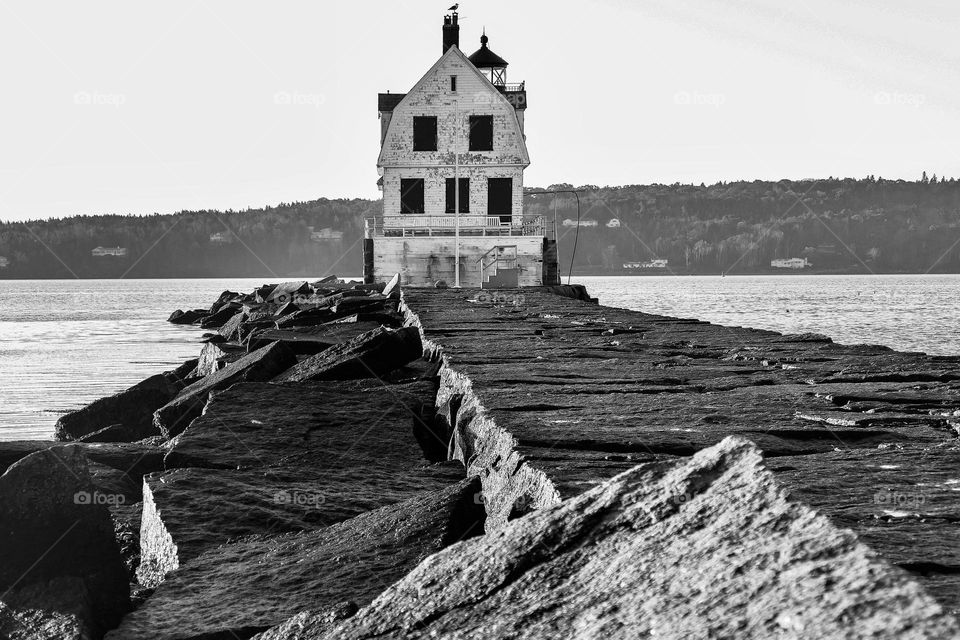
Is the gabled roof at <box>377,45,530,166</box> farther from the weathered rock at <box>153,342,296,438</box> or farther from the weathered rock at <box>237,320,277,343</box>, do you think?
the weathered rock at <box>153,342,296,438</box>

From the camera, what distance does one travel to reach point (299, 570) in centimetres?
340

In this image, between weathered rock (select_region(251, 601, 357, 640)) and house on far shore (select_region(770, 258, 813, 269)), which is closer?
weathered rock (select_region(251, 601, 357, 640))

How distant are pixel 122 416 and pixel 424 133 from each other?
28.0 meters

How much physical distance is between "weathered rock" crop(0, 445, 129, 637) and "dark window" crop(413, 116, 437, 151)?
33331mm

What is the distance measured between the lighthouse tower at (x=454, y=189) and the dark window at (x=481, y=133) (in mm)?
34

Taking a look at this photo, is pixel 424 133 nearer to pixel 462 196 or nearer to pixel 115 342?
pixel 462 196

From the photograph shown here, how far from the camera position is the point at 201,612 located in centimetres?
310

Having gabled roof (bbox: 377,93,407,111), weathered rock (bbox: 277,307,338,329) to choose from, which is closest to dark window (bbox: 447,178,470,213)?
gabled roof (bbox: 377,93,407,111)

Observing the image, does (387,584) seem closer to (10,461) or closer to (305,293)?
(10,461)

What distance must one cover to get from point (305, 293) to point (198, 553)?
3067 centimetres

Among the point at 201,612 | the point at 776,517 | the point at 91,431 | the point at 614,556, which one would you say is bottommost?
the point at 91,431

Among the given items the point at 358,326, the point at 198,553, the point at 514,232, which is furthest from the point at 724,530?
the point at 514,232

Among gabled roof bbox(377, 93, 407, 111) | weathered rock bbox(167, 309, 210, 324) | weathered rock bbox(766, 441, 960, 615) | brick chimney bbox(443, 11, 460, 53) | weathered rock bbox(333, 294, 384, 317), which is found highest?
brick chimney bbox(443, 11, 460, 53)

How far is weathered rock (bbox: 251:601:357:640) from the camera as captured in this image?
101 inches
